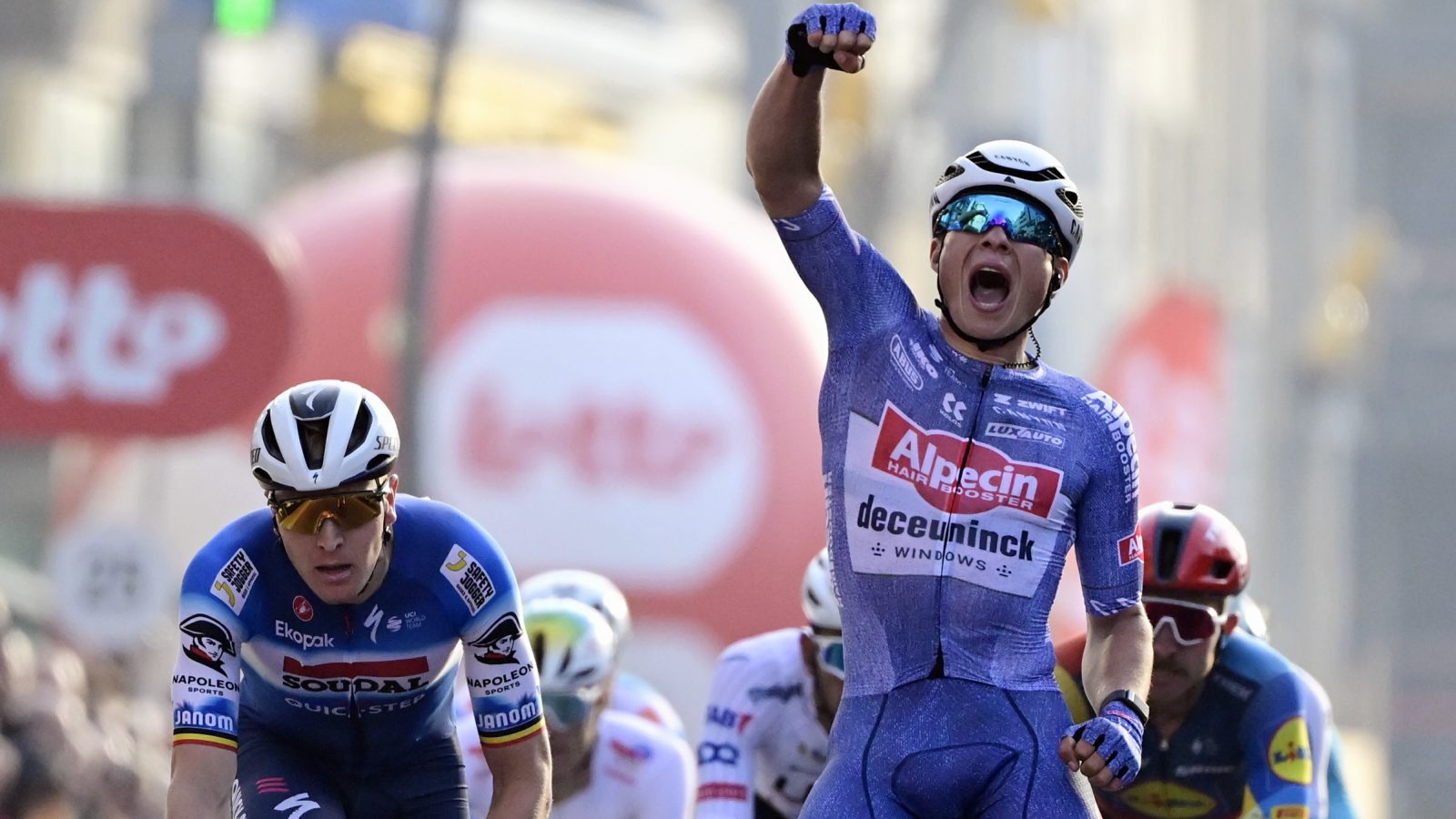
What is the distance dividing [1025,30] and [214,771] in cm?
2685

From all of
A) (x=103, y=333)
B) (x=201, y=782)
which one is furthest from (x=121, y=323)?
(x=201, y=782)

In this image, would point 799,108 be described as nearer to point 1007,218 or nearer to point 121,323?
point 1007,218

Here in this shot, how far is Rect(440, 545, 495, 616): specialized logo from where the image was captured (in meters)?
6.01

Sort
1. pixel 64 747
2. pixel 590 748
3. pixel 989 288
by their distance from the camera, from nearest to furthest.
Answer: pixel 989 288 < pixel 590 748 < pixel 64 747

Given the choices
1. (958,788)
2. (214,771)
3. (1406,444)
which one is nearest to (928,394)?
(958,788)

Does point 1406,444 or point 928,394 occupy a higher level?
point 928,394

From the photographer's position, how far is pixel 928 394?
5574 millimetres

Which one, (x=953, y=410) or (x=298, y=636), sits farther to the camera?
(x=298, y=636)

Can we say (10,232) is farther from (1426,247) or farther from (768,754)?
(1426,247)

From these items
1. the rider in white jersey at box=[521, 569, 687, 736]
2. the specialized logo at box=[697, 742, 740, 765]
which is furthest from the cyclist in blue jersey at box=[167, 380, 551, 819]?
the rider in white jersey at box=[521, 569, 687, 736]

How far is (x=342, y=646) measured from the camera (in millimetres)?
6059

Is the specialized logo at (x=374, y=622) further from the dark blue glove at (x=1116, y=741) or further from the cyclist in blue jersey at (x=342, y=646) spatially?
the dark blue glove at (x=1116, y=741)

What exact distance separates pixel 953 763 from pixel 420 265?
489 inches

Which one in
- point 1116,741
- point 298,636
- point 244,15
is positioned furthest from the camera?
point 244,15
